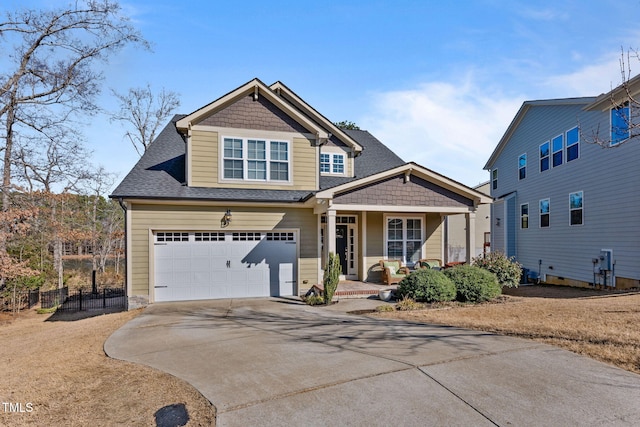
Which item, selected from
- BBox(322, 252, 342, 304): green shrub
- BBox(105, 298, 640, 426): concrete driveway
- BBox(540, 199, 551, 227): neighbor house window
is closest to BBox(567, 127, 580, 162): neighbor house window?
BBox(540, 199, 551, 227): neighbor house window

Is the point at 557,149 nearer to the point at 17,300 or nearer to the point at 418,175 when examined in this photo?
the point at 418,175

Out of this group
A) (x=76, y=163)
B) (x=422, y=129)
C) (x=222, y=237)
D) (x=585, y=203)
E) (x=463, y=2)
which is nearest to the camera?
(x=463, y=2)

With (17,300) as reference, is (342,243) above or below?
above

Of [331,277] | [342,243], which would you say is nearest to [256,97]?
[342,243]

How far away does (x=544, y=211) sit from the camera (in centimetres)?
1655

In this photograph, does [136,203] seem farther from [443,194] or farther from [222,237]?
[443,194]

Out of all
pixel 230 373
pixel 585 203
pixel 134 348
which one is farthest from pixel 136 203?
pixel 585 203

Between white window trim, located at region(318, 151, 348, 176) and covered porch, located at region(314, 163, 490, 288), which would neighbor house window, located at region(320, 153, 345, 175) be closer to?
white window trim, located at region(318, 151, 348, 176)

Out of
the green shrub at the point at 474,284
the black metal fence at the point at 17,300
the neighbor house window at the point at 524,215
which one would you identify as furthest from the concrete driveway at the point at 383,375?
the neighbor house window at the point at 524,215

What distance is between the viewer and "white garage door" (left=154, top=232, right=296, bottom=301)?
10844mm

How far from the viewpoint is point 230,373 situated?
466cm

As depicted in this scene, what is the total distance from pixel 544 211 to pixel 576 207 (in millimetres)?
2317

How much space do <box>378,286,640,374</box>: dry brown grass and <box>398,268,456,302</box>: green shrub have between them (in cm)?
36

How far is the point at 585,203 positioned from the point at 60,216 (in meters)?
24.0
